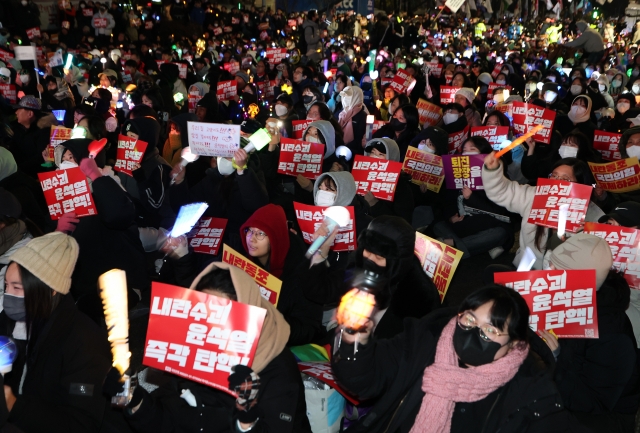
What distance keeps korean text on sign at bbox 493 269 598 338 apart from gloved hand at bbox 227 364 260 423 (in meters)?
1.70

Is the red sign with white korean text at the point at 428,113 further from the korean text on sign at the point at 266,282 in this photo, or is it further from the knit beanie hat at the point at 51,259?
the knit beanie hat at the point at 51,259

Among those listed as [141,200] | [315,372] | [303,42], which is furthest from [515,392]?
[303,42]

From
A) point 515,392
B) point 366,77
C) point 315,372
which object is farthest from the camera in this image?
point 366,77

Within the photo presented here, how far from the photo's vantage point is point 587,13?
43.8 m

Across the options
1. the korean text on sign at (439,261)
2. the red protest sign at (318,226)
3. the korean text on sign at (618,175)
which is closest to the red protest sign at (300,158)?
the red protest sign at (318,226)

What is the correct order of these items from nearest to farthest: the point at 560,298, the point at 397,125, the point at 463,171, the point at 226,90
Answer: the point at 560,298, the point at 463,171, the point at 397,125, the point at 226,90

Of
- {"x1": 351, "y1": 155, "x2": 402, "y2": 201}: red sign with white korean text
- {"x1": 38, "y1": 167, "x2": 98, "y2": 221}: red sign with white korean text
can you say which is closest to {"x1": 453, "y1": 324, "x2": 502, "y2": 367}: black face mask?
{"x1": 38, "y1": 167, "x2": 98, "y2": 221}: red sign with white korean text

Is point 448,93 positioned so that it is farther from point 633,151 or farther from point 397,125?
point 633,151

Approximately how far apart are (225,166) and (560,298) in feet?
9.97

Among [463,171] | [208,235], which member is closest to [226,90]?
[463,171]

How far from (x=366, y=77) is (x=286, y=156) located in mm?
7187

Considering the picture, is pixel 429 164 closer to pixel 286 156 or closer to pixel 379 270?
pixel 286 156

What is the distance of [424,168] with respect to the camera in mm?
7230

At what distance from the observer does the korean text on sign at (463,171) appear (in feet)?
21.7
